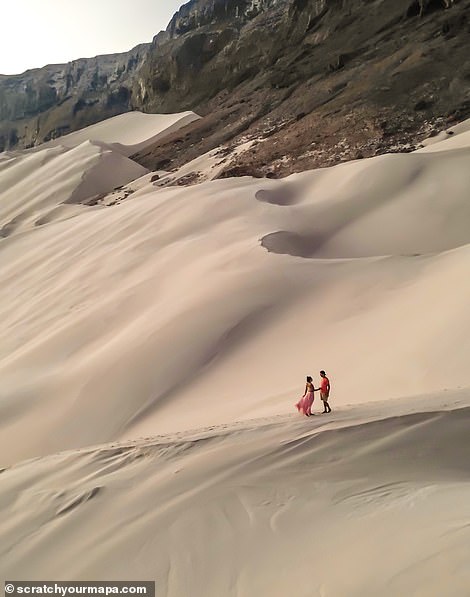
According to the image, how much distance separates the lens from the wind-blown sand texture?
254 cm

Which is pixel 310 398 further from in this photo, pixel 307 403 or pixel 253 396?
pixel 253 396

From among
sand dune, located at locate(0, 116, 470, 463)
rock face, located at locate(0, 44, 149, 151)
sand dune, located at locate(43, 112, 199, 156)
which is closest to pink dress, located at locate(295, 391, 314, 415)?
sand dune, located at locate(0, 116, 470, 463)

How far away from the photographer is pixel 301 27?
3178 centimetres

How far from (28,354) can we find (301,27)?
1205 inches

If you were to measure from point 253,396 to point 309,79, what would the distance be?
23.7 metres

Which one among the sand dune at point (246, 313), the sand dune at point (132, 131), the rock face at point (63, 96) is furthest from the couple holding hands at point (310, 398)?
the rock face at point (63, 96)

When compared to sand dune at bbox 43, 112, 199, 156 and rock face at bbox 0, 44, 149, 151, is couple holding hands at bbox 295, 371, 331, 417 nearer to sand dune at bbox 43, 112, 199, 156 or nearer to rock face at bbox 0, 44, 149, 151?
sand dune at bbox 43, 112, 199, 156

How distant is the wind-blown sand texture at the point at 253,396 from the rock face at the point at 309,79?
6.51m

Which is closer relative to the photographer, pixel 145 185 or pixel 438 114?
pixel 438 114

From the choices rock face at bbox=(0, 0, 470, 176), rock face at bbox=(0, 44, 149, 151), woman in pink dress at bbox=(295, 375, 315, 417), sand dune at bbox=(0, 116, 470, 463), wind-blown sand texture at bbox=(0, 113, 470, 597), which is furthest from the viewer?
rock face at bbox=(0, 44, 149, 151)

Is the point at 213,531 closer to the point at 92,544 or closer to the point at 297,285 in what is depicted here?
the point at 92,544

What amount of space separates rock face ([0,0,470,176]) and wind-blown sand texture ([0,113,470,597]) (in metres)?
6.51

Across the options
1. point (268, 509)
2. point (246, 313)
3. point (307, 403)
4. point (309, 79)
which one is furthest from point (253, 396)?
point (309, 79)

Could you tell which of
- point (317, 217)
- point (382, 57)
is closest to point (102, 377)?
point (317, 217)
